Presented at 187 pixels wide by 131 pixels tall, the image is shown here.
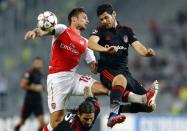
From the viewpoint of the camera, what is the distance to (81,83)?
11773 millimetres

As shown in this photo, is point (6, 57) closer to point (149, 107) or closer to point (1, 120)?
point (1, 120)

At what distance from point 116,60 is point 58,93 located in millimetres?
1492

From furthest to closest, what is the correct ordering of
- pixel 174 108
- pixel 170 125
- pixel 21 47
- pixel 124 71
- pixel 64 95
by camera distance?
pixel 21 47
pixel 174 108
pixel 170 125
pixel 64 95
pixel 124 71

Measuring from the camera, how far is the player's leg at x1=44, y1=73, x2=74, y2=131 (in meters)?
12.0

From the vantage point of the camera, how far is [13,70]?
23.4 m

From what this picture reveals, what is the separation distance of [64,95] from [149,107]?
160cm

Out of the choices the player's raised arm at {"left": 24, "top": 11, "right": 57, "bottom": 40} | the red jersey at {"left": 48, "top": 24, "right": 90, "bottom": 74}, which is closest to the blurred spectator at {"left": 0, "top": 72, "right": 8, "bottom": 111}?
the red jersey at {"left": 48, "top": 24, "right": 90, "bottom": 74}

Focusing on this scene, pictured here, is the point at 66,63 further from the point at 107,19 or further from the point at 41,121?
the point at 41,121

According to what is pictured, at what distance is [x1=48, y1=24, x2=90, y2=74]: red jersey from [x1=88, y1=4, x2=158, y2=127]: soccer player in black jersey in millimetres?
824

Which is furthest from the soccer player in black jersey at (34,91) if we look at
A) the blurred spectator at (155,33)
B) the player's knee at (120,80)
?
the blurred spectator at (155,33)

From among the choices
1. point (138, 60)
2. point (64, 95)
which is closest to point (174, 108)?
point (138, 60)

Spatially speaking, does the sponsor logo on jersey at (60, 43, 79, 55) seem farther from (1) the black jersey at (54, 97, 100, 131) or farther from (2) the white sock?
(1) the black jersey at (54, 97, 100, 131)

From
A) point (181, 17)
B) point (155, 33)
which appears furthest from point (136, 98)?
point (181, 17)

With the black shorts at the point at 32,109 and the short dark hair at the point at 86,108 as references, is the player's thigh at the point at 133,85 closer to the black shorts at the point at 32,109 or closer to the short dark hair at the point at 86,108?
the short dark hair at the point at 86,108
